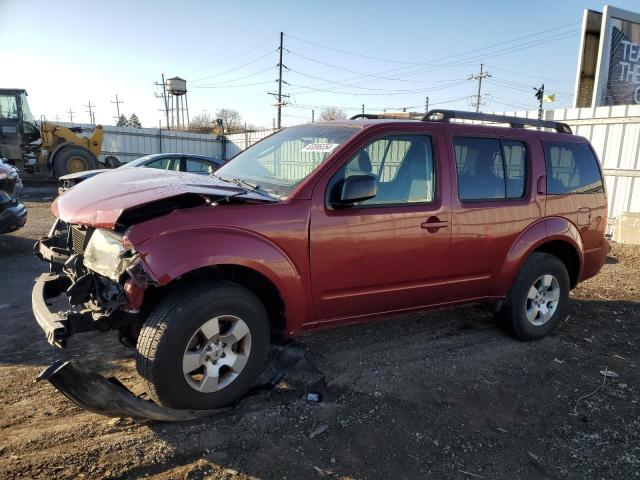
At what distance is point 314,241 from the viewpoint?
10.6 feet

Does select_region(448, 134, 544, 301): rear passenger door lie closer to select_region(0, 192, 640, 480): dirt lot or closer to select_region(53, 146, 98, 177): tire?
select_region(0, 192, 640, 480): dirt lot

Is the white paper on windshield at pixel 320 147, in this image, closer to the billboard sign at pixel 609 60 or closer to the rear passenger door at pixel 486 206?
the rear passenger door at pixel 486 206

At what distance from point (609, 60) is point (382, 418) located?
45.0 ft

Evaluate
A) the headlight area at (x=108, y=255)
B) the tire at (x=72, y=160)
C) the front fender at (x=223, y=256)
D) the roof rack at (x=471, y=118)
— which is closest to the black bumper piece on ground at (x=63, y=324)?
the headlight area at (x=108, y=255)

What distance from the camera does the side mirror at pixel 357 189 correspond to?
3.19 m

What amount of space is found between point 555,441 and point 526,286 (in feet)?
5.58

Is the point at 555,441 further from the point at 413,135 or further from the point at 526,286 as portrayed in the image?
the point at 413,135

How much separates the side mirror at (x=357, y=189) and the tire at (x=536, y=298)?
2.05 metres

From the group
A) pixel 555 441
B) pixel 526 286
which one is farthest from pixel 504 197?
pixel 555 441

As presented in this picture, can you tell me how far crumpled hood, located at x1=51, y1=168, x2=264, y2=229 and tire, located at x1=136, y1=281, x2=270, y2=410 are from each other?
0.59 m

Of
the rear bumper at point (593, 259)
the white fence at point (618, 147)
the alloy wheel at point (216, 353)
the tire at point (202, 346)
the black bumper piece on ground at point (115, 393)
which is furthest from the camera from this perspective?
the white fence at point (618, 147)

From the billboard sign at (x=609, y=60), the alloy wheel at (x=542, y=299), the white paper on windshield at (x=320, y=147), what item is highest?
the billboard sign at (x=609, y=60)

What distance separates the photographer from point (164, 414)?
9.25ft

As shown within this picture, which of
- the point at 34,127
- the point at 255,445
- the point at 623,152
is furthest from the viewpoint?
the point at 34,127
